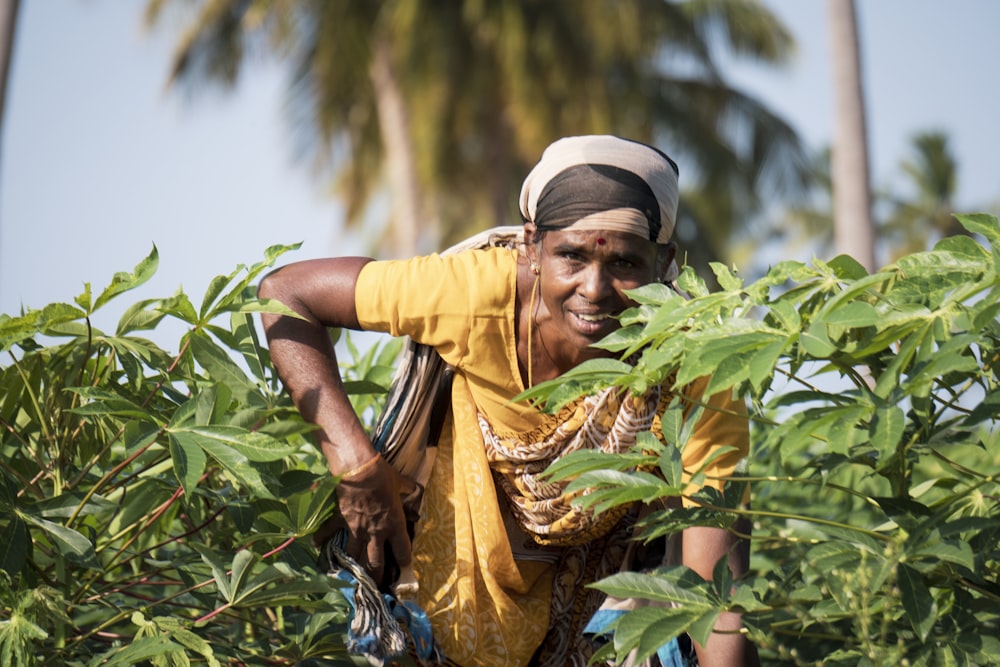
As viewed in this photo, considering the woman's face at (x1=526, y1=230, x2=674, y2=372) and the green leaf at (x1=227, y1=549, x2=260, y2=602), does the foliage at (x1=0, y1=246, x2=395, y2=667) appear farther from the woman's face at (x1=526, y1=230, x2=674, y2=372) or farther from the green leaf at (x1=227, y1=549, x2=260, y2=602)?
the woman's face at (x1=526, y1=230, x2=674, y2=372)

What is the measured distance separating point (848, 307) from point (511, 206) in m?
16.3

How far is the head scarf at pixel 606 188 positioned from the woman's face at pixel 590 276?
24 millimetres

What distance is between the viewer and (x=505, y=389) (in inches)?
95.9

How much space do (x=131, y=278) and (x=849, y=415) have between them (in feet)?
3.87

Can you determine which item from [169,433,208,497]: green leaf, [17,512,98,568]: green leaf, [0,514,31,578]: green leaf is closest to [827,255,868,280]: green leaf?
[169,433,208,497]: green leaf

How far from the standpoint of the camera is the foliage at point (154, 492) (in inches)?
77.2

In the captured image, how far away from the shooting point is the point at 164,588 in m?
2.77

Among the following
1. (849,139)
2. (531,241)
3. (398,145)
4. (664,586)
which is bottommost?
(664,586)

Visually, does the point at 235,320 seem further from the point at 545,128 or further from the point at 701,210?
the point at 701,210

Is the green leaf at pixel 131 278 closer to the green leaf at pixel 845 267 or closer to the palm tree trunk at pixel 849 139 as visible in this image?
the green leaf at pixel 845 267

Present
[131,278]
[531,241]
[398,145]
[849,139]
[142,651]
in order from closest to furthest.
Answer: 1. [142,651]
2. [131,278]
3. [531,241]
4. [849,139]
5. [398,145]

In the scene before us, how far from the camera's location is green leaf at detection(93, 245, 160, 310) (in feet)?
6.62

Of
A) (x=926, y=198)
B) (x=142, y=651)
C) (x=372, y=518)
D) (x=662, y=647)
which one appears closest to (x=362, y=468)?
(x=372, y=518)

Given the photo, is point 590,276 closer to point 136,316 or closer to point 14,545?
point 136,316
